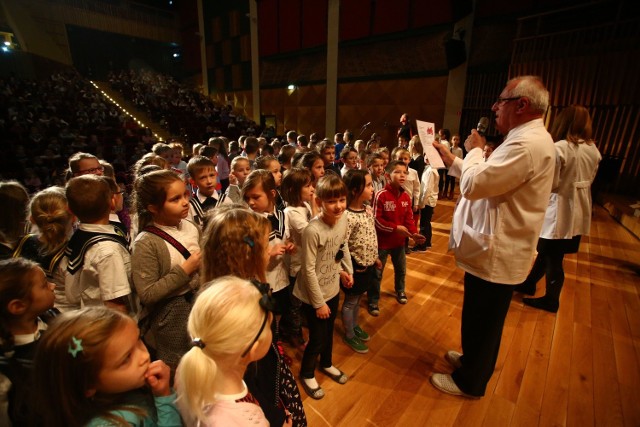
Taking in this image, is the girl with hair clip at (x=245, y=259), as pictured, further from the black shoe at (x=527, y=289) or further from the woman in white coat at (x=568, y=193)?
the black shoe at (x=527, y=289)

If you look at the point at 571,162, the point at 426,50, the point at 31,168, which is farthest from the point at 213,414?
the point at 426,50

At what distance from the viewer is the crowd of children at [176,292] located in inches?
30.5

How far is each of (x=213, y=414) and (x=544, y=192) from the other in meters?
1.63

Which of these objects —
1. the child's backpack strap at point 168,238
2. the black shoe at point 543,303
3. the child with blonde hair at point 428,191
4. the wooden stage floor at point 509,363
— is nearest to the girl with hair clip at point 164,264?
the child's backpack strap at point 168,238

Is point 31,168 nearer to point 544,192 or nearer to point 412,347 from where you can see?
point 412,347

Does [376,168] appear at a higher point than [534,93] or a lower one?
lower

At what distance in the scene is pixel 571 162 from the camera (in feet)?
7.82

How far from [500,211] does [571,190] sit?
151 centimetres

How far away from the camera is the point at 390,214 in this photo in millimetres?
2488

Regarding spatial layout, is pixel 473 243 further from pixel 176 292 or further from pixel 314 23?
pixel 314 23

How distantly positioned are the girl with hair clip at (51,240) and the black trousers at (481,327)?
6.54ft

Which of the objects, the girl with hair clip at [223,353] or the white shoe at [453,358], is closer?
the girl with hair clip at [223,353]

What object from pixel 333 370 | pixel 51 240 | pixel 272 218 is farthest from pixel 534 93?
pixel 51 240

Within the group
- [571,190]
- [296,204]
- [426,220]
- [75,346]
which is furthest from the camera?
[426,220]
